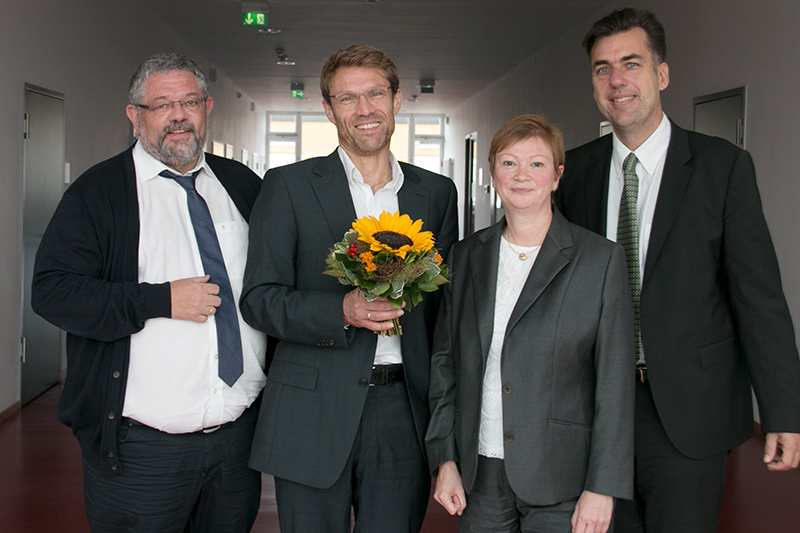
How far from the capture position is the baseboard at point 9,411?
5.60m

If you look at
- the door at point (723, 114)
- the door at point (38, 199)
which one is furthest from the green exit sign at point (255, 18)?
the door at point (723, 114)

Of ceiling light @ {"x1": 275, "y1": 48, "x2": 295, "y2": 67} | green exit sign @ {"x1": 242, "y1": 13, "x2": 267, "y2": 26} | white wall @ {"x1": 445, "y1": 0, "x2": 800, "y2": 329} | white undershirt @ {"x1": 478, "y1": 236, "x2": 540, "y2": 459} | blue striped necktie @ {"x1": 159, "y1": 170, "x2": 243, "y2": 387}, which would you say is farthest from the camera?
ceiling light @ {"x1": 275, "y1": 48, "x2": 295, "y2": 67}

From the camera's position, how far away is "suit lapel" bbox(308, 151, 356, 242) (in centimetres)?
227

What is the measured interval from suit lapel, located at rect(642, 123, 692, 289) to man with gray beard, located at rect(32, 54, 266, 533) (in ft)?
4.52

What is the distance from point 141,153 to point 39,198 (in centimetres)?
444

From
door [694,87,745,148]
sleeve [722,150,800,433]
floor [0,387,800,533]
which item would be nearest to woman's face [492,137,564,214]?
sleeve [722,150,800,433]

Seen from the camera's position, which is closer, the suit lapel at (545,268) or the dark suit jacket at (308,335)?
the suit lapel at (545,268)

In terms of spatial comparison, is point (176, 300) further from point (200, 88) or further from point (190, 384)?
point (200, 88)

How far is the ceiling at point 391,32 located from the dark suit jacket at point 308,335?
7.44 m

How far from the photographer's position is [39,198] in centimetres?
617

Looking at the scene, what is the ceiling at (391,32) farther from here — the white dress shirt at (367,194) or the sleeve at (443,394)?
the sleeve at (443,394)

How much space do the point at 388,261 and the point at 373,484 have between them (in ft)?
2.87

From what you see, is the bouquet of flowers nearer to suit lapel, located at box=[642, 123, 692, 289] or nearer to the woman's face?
the woman's face

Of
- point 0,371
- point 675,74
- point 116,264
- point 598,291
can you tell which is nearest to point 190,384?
point 116,264
